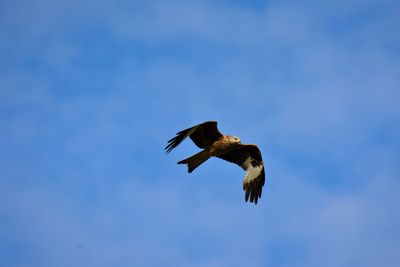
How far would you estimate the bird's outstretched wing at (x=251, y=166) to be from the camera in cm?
1598

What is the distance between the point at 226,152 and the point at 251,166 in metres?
0.91

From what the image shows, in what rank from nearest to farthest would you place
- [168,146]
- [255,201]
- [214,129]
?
[168,146], [214,129], [255,201]

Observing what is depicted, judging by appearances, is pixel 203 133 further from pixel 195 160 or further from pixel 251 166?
pixel 251 166

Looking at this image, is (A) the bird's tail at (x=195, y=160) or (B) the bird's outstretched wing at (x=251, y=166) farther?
(B) the bird's outstretched wing at (x=251, y=166)

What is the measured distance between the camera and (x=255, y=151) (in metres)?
16.1

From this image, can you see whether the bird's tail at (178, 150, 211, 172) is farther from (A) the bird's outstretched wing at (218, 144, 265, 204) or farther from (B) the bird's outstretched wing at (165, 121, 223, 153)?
(A) the bird's outstretched wing at (218, 144, 265, 204)

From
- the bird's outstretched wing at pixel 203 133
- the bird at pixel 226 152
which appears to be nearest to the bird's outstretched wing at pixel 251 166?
the bird at pixel 226 152

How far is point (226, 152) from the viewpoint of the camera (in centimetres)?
1581

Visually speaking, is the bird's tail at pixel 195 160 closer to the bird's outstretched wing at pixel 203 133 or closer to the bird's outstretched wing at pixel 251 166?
the bird's outstretched wing at pixel 203 133

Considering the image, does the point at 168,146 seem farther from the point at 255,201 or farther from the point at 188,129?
the point at 255,201

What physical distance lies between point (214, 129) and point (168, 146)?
151cm

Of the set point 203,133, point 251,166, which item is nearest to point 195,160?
point 203,133

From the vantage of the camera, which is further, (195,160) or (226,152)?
(226,152)

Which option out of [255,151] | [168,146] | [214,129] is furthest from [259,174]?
[168,146]
